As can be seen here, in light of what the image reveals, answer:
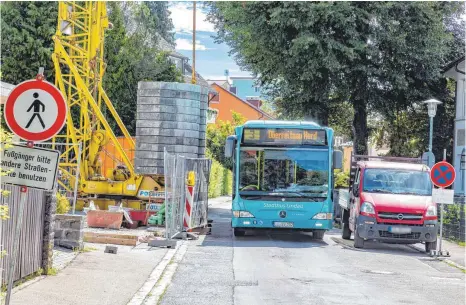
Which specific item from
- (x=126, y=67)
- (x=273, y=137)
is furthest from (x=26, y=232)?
(x=126, y=67)

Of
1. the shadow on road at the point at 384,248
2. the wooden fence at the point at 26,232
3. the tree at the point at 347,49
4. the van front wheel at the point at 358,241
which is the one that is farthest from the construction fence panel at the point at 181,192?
the tree at the point at 347,49

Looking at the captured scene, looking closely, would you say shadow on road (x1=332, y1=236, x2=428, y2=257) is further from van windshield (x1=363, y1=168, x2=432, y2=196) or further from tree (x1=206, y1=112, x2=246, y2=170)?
tree (x1=206, y1=112, x2=246, y2=170)

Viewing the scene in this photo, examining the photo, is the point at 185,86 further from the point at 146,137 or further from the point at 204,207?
the point at 204,207

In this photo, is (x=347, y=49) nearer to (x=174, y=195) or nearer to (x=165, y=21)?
(x=174, y=195)

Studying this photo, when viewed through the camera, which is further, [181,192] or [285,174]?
[181,192]

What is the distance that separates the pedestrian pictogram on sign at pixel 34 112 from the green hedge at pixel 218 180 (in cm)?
3574

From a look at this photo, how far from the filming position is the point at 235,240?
20516 millimetres

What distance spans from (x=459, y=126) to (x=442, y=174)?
18556mm

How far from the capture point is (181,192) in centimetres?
2023

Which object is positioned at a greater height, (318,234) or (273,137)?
(273,137)

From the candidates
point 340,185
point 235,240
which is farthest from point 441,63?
point 235,240

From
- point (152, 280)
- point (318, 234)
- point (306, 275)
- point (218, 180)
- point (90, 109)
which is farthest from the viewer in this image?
point (218, 180)

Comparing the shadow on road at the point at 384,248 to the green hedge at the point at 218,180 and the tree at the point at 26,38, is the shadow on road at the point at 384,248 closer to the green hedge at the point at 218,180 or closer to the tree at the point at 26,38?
the tree at the point at 26,38

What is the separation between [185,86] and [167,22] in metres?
69.2
